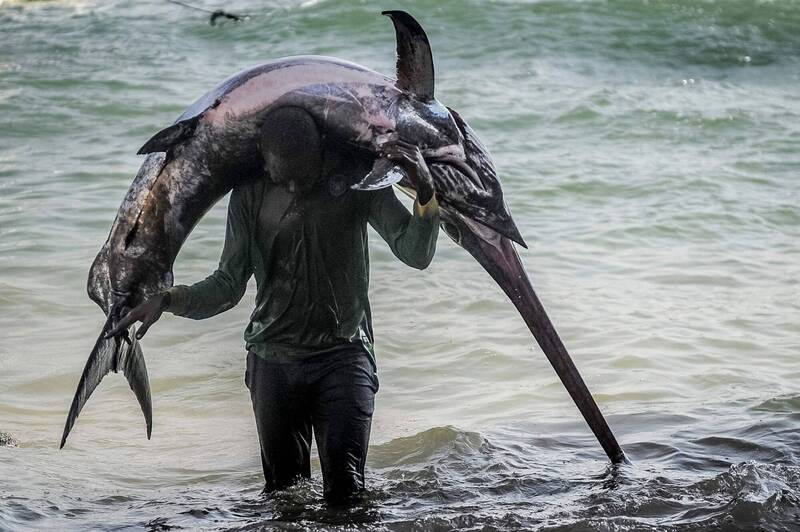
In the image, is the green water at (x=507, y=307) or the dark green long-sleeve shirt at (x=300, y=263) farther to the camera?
the green water at (x=507, y=307)

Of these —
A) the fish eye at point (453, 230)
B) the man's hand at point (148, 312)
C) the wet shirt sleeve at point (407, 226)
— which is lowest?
the man's hand at point (148, 312)

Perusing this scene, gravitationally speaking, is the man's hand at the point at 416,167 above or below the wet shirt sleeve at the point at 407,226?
above

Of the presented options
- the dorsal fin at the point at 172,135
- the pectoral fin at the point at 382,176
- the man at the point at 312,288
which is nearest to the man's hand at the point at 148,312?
the man at the point at 312,288

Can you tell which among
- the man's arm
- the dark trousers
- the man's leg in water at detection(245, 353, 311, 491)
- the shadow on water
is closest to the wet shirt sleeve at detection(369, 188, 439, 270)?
the man's arm

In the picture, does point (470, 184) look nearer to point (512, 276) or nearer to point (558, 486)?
point (512, 276)

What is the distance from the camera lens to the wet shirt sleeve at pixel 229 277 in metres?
3.88

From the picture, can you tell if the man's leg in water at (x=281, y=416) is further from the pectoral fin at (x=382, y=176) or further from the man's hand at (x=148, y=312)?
the pectoral fin at (x=382, y=176)

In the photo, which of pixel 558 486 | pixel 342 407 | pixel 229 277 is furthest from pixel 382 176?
pixel 558 486

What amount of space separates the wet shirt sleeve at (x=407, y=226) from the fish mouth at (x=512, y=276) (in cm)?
21

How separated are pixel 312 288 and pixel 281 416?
1.45 feet

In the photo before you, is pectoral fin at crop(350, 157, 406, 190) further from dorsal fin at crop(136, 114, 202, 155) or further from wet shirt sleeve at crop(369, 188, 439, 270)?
dorsal fin at crop(136, 114, 202, 155)

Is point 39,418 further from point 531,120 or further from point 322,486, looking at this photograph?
point 531,120

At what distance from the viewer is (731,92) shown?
1455 cm

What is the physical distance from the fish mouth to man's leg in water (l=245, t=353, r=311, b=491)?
694 mm
